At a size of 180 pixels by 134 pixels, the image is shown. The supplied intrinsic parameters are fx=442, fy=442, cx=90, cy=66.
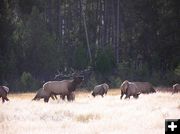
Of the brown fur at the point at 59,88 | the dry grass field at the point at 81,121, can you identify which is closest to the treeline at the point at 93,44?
the brown fur at the point at 59,88

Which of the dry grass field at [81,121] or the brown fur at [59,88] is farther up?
the dry grass field at [81,121]

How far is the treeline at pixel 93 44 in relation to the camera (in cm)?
4800

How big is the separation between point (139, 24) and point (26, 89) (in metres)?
16.2

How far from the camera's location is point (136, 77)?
49.1 metres

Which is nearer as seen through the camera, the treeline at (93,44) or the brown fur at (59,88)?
the brown fur at (59,88)

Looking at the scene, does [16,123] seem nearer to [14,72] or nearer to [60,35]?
[14,72]

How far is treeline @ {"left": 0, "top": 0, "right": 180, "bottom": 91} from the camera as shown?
4800 centimetres

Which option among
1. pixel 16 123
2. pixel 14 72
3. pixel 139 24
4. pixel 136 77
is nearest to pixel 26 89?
pixel 14 72

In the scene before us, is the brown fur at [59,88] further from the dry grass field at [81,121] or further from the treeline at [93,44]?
the treeline at [93,44]

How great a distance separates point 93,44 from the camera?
56.4 metres

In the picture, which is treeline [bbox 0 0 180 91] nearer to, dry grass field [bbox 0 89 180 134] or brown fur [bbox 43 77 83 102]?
brown fur [bbox 43 77 83 102]

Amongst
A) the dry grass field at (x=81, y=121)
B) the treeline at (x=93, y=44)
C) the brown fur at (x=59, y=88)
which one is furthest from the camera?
the treeline at (x=93, y=44)

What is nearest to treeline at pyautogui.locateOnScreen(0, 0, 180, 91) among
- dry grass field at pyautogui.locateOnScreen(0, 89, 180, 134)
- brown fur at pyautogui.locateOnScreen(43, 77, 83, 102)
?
brown fur at pyautogui.locateOnScreen(43, 77, 83, 102)

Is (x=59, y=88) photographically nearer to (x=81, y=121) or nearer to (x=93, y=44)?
(x=81, y=121)
